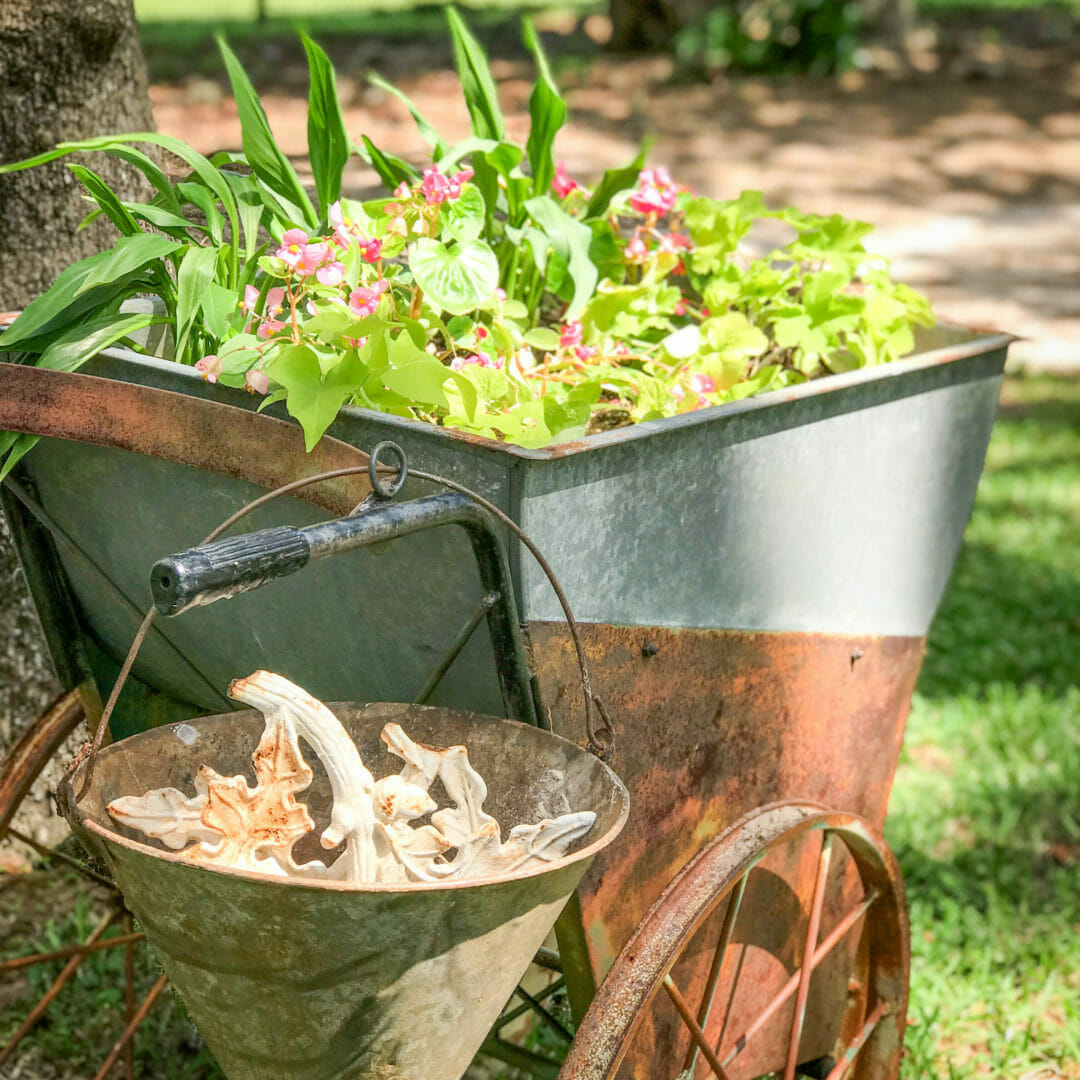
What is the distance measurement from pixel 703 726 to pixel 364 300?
0.63 metres

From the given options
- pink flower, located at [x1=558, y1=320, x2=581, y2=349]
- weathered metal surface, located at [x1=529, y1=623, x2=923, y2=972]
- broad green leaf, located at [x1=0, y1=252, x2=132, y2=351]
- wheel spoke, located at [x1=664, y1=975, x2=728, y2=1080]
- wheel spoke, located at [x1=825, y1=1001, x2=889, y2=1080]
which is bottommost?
wheel spoke, located at [x1=825, y1=1001, x2=889, y2=1080]

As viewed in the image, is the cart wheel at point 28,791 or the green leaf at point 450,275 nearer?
the green leaf at point 450,275

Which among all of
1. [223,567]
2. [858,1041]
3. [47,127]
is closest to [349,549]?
[223,567]

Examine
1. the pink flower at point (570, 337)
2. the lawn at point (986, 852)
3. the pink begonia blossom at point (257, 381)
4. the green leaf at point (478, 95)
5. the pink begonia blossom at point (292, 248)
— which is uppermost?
the green leaf at point (478, 95)

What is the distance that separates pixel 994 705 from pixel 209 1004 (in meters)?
2.46

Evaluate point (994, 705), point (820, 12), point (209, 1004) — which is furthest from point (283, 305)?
point (820, 12)

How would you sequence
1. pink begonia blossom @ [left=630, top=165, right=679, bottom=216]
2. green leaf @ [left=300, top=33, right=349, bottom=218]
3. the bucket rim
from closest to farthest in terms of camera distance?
the bucket rim < green leaf @ [left=300, top=33, right=349, bottom=218] < pink begonia blossom @ [left=630, top=165, right=679, bottom=216]

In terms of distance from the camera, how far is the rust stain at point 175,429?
141 centimetres

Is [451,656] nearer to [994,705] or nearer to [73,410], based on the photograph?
[73,410]

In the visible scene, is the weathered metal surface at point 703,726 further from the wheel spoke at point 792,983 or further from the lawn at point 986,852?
the lawn at point 986,852

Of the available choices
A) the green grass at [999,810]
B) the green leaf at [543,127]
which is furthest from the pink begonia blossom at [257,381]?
the green grass at [999,810]

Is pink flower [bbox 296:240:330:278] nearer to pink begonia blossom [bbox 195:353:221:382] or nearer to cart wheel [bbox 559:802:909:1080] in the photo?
pink begonia blossom [bbox 195:353:221:382]

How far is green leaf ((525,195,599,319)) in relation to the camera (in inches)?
69.5

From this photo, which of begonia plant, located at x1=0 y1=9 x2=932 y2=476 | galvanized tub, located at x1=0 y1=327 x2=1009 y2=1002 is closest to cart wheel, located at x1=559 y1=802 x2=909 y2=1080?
galvanized tub, located at x1=0 y1=327 x2=1009 y2=1002
